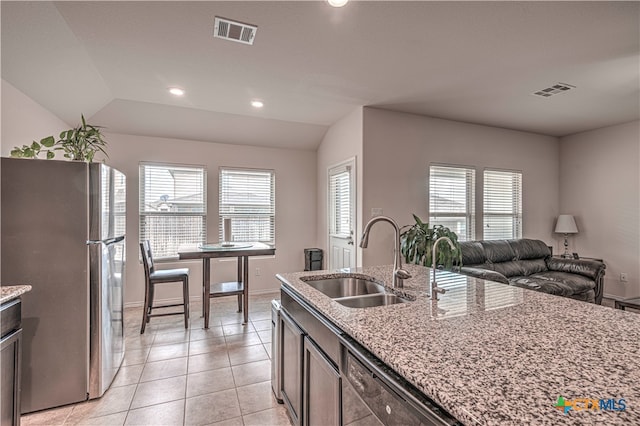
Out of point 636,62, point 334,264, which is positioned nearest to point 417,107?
point 636,62

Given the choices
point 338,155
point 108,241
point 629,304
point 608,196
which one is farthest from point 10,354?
point 608,196

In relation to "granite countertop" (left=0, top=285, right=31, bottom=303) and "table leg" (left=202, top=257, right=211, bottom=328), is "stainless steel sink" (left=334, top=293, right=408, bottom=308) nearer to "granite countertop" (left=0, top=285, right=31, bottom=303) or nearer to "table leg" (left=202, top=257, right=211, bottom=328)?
"granite countertop" (left=0, top=285, right=31, bottom=303)

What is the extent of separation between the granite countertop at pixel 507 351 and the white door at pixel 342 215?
2707 millimetres

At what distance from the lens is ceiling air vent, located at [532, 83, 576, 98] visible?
342 cm

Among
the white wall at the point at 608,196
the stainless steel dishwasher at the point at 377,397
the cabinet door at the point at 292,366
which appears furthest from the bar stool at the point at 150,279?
the white wall at the point at 608,196

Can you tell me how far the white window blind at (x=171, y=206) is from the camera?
14.6 feet

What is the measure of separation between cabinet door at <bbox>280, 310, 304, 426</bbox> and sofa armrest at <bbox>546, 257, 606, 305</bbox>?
173 inches

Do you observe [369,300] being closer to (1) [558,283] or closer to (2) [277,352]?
(2) [277,352]

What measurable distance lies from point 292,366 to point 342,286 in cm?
60

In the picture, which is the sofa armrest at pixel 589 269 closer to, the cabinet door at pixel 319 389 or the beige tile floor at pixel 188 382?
the beige tile floor at pixel 188 382

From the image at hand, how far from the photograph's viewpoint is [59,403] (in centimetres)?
212

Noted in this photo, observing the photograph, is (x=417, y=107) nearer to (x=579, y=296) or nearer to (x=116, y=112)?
(x=579, y=296)

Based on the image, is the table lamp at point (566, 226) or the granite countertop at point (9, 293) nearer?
the granite countertop at point (9, 293)

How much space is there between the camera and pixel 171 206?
15.0ft
